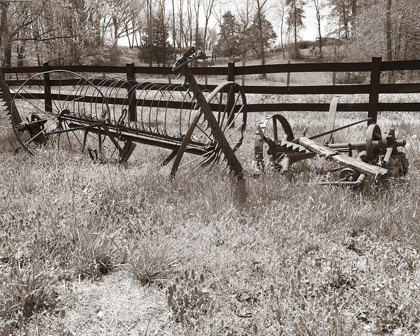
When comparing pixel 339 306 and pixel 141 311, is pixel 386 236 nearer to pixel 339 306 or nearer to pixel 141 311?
pixel 339 306

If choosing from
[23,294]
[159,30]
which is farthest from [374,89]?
[159,30]

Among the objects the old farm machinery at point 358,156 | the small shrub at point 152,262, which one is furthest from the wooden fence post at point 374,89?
the small shrub at point 152,262

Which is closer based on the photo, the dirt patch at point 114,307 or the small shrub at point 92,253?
the dirt patch at point 114,307

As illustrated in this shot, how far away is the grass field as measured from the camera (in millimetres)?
2420

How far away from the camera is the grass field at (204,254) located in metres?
2.42

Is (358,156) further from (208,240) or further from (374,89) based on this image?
(374,89)

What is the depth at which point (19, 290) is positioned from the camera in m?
2.48

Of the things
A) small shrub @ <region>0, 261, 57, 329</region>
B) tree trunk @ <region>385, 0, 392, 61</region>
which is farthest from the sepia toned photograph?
tree trunk @ <region>385, 0, 392, 61</region>

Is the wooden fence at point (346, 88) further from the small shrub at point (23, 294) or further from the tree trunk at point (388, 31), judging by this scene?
the tree trunk at point (388, 31)

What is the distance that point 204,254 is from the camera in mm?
3105

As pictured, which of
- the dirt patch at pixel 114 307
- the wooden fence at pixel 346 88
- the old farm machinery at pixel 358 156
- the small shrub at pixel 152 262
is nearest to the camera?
the dirt patch at pixel 114 307

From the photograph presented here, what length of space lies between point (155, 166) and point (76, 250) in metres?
1.96

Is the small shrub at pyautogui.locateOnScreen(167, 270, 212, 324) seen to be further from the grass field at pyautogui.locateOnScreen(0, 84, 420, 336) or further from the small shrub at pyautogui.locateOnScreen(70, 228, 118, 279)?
the small shrub at pyautogui.locateOnScreen(70, 228, 118, 279)

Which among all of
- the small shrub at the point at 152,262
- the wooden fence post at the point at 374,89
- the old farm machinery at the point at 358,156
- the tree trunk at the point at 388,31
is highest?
the tree trunk at the point at 388,31
